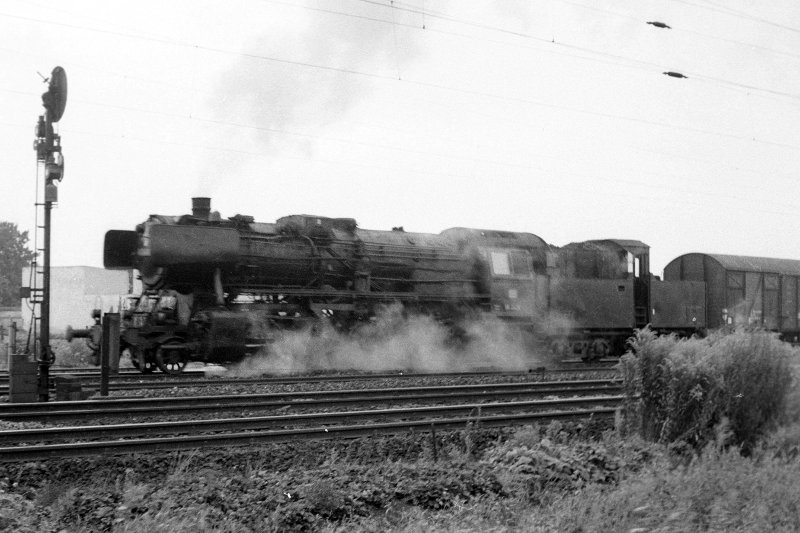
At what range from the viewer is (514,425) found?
10.4 meters

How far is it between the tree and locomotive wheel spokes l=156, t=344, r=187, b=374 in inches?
1297

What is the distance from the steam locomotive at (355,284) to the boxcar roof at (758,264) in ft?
1.91

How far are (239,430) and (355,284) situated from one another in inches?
394

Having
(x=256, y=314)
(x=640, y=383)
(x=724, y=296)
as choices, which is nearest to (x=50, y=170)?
(x=256, y=314)

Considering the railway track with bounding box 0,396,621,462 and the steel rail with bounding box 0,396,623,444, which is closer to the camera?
the railway track with bounding box 0,396,621,462

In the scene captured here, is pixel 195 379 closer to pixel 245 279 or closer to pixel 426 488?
pixel 245 279

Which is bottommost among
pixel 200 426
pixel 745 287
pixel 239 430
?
pixel 239 430

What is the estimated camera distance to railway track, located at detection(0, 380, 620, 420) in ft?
34.7

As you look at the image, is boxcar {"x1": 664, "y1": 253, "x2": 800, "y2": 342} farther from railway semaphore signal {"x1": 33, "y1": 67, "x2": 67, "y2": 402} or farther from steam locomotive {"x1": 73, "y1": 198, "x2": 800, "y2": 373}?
railway semaphore signal {"x1": 33, "y1": 67, "x2": 67, "y2": 402}

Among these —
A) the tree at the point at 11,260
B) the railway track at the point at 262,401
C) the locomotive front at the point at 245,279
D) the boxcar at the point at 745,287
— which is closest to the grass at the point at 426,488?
the railway track at the point at 262,401

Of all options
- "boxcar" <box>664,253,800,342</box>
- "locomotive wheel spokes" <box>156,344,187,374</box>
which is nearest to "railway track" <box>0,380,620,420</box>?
"locomotive wheel spokes" <box>156,344,187,374</box>

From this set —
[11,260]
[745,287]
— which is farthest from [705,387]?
[11,260]

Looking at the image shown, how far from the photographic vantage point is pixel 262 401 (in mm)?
12188

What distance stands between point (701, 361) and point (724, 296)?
18.5m
